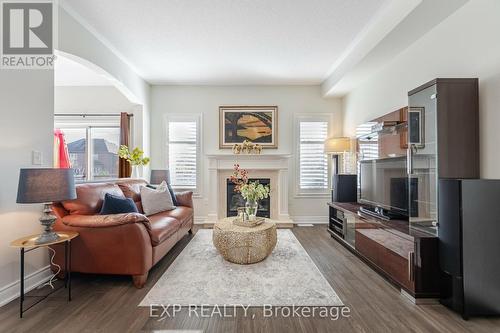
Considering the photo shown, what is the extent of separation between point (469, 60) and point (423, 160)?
40.9 inches

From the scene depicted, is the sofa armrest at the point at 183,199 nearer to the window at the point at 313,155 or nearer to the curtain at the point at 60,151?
the window at the point at 313,155

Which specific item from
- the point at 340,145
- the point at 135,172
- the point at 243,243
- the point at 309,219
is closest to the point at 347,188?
the point at 340,145

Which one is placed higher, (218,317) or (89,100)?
(89,100)

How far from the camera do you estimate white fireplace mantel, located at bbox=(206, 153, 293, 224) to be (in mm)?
5047

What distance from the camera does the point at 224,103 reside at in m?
5.28

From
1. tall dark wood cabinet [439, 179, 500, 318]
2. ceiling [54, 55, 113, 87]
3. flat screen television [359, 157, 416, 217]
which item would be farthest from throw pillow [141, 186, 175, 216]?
tall dark wood cabinet [439, 179, 500, 318]

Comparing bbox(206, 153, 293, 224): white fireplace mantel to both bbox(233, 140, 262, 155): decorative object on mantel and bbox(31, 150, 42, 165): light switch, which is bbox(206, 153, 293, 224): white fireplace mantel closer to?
bbox(233, 140, 262, 155): decorative object on mantel

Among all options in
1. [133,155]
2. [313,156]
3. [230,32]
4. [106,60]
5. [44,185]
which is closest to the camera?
[44,185]

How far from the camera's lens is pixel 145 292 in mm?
2328

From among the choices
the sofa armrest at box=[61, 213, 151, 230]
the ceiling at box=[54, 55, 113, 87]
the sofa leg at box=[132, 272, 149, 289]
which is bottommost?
the sofa leg at box=[132, 272, 149, 289]

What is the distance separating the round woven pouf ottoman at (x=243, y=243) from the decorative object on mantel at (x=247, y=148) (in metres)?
2.36

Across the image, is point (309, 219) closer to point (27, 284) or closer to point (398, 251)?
point (398, 251)

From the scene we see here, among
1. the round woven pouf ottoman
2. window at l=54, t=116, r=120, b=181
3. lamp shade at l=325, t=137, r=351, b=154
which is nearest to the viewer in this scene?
the round woven pouf ottoman

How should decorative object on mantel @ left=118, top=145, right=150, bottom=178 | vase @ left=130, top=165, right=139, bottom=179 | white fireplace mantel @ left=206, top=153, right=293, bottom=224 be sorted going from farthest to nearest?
white fireplace mantel @ left=206, top=153, right=293, bottom=224, vase @ left=130, top=165, right=139, bottom=179, decorative object on mantel @ left=118, top=145, right=150, bottom=178
